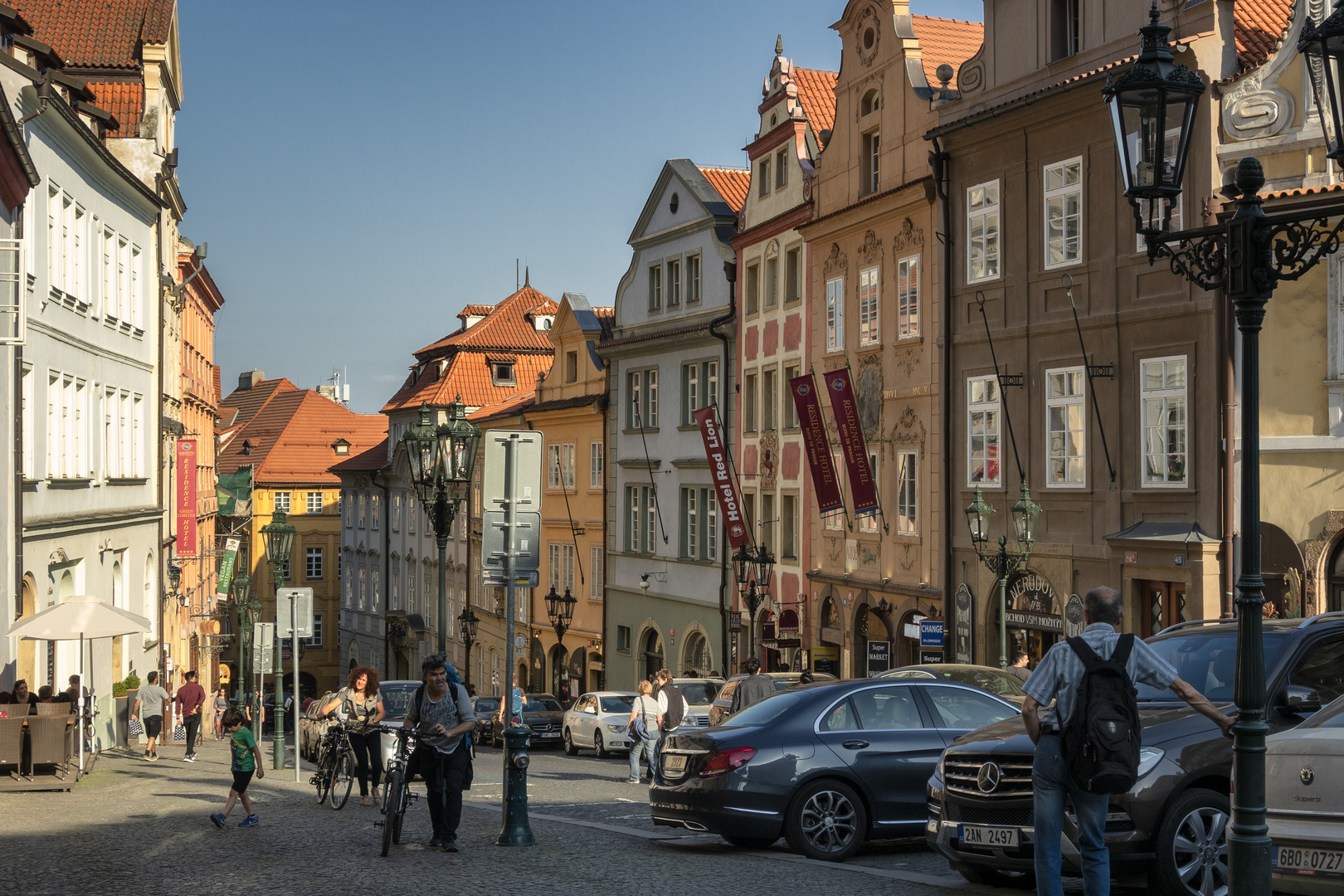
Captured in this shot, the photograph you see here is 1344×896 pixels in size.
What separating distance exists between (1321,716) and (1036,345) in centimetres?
2142

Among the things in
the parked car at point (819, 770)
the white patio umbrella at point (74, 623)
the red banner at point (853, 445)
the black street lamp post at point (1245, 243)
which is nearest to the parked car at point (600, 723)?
the red banner at point (853, 445)

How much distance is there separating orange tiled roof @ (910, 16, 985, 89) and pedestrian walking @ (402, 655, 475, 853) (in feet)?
80.6

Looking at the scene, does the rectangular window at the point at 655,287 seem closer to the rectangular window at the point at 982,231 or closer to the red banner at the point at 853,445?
the red banner at the point at 853,445

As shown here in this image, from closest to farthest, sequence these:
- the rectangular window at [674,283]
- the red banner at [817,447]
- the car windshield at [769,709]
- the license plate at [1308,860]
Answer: the license plate at [1308,860]
the car windshield at [769,709]
the red banner at [817,447]
the rectangular window at [674,283]

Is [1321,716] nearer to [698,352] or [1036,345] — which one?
[1036,345]

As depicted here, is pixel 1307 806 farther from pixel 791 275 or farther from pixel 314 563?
pixel 314 563

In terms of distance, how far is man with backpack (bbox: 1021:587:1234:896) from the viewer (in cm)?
848

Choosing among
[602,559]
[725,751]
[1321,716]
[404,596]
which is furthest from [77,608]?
[404,596]

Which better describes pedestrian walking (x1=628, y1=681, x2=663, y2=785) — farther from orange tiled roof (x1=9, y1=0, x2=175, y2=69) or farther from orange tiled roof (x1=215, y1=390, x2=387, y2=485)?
orange tiled roof (x1=215, y1=390, x2=387, y2=485)

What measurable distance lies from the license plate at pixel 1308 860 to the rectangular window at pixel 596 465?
4677 cm

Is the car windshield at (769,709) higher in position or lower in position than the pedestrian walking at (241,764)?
higher

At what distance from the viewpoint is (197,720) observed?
3269cm

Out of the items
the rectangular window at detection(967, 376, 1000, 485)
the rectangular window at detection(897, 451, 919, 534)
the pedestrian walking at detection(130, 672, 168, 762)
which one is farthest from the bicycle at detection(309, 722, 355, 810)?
the rectangular window at detection(897, 451, 919, 534)

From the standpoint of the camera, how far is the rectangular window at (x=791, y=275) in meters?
41.7
